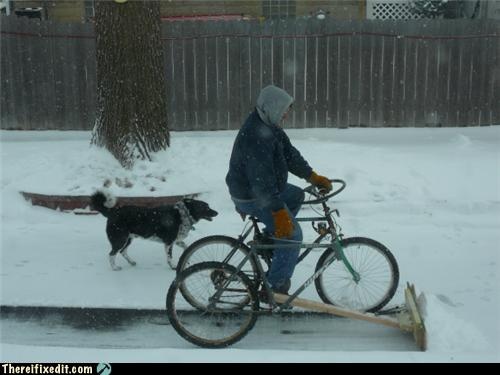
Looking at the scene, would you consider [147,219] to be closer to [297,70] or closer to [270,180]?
[270,180]

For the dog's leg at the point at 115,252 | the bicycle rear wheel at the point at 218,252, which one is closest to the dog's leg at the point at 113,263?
the dog's leg at the point at 115,252

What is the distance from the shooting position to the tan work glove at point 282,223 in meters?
4.77

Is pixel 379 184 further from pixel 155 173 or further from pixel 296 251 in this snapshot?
pixel 296 251

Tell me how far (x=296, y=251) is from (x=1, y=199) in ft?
15.2

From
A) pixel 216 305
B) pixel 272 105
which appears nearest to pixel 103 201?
pixel 216 305

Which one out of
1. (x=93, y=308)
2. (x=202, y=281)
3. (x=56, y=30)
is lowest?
(x=93, y=308)

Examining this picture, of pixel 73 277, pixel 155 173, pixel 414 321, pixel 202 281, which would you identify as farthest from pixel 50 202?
pixel 414 321

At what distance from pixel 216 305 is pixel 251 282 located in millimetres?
353

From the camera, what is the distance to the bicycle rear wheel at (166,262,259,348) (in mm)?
4852

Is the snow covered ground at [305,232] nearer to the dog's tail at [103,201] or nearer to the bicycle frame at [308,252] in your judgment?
the bicycle frame at [308,252]

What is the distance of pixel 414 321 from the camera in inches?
191

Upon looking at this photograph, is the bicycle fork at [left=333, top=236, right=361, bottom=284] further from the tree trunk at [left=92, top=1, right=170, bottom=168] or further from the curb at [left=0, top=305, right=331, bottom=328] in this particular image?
the tree trunk at [left=92, top=1, right=170, bottom=168]

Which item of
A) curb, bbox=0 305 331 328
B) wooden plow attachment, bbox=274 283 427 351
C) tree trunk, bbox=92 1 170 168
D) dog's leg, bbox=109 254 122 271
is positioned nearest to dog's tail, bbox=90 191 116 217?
dog's leg, bbox=109 254 122 271

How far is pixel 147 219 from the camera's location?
6.22m
